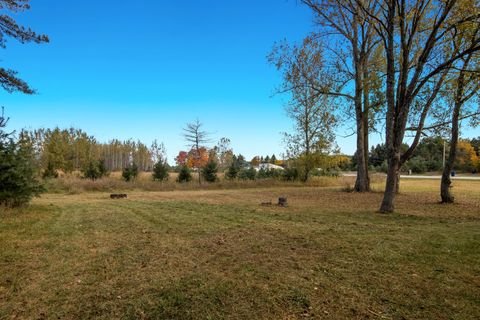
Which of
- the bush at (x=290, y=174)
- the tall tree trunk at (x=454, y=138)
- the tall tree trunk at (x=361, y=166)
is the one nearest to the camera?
the tall tree trunk at (x=454, y=138)

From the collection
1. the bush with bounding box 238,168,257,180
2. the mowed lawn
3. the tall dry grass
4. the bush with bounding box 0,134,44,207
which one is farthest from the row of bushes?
the mowed lawn

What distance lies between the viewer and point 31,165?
368 inches

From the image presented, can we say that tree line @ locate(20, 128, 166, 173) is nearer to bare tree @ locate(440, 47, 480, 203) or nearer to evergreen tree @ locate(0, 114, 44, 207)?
evergreen tree @ locate(0, 114, 44, 207)

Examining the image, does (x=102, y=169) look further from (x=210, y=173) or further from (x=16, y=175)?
(x=16, y=175)

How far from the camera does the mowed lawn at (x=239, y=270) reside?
293cm

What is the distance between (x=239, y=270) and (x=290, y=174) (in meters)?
22.5

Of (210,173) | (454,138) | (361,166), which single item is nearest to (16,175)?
(454,138)

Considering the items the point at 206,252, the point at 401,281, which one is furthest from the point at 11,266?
the point at 401,281

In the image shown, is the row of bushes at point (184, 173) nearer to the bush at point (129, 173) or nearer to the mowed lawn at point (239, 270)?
the bush at point (129, 173)

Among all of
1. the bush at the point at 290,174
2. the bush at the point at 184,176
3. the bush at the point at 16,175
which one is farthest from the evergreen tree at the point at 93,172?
the bush at the point at 16,175

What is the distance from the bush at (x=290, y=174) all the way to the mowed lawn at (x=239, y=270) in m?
18.6

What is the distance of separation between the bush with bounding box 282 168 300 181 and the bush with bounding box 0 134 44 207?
1977cm

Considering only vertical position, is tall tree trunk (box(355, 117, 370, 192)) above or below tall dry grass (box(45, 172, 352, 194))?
above

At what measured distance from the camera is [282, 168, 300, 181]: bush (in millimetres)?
25641
